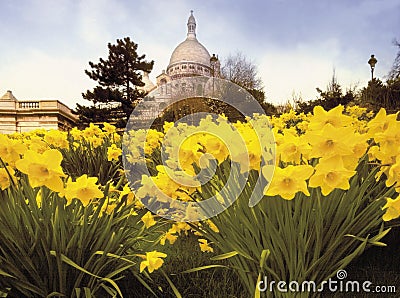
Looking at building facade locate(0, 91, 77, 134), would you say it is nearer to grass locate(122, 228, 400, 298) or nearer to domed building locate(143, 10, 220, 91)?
domed building locate(143, 10, 220, 91)

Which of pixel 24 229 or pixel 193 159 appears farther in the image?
pixel 193 159

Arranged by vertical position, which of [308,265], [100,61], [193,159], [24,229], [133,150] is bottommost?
[308,265]

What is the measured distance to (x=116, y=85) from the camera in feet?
91.8

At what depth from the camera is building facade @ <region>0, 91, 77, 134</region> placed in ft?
100.0

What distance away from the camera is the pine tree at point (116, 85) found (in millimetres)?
26031

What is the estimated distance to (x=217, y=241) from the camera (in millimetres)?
1314

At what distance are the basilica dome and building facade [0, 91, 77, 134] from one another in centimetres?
1501

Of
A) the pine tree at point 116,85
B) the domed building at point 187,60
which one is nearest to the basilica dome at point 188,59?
the domed building at point 187,60

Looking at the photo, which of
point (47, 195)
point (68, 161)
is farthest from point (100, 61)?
point (47, 195)

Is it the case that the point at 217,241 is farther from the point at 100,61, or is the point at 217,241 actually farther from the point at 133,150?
the point at 100,61

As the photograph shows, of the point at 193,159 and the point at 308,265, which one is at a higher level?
the point at 193,159

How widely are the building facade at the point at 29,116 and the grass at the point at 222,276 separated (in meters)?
30.8

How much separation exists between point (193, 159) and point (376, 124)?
0.65m

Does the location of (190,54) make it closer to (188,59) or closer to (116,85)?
(188,59)
